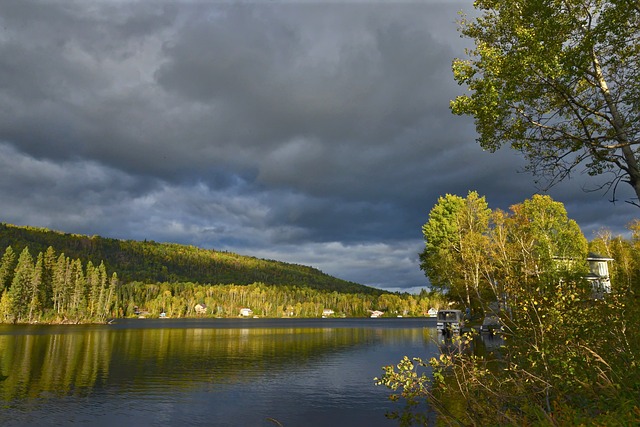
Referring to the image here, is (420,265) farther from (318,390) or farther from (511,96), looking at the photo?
(511,96)

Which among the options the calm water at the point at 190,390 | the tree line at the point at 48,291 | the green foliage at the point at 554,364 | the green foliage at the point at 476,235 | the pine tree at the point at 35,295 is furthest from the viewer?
the pine tree at the point at 35,295

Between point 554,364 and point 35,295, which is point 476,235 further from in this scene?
point 35,295

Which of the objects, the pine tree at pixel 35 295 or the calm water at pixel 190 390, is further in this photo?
the pine tree at pixel 35 295

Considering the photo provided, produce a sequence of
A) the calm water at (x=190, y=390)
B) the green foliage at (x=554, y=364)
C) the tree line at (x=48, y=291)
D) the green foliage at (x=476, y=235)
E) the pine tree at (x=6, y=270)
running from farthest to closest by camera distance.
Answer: the pine tree at (x=6, y=270), the tree line at (x=48, y=291), the green foliage at (x=476, y=235), the calm water at (x=190, y=390), the green foliage at (x=554, y=364)

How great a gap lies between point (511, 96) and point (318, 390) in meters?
24.9

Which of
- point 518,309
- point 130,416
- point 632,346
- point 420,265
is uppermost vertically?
point 420,265

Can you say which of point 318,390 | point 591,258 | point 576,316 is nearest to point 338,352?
point 318,390

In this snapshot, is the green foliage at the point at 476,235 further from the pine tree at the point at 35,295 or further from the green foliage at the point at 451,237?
the pine tree at the point at 35,295

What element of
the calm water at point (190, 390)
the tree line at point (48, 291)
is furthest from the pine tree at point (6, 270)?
the calm water at point (190, 390)

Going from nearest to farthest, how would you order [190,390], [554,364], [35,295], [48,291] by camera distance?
[554,364] < [190,390] < [35,295] < [48,291]

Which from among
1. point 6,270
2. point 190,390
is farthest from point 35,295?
point 190,390

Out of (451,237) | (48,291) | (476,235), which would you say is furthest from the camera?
(48,291)

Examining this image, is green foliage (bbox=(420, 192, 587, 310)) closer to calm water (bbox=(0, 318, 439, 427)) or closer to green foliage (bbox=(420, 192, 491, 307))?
green foliage (bbox=(420, 192, 491, 307))

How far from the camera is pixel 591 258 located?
7231 cm
